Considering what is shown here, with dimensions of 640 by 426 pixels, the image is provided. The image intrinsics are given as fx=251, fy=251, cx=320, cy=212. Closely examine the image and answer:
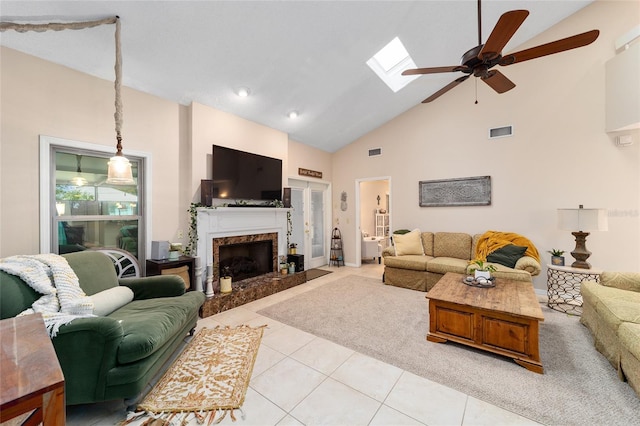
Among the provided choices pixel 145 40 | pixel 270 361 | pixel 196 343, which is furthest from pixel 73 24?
pixel 270 361

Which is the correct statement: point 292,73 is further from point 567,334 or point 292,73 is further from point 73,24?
point 567,334

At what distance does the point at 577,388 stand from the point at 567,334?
107 centimetres

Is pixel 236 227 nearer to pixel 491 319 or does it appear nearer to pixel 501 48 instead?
pixel 491 319

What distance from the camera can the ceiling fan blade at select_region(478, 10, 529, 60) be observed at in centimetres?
158

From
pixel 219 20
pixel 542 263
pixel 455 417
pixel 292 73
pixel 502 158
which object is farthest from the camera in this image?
pixel 502 158

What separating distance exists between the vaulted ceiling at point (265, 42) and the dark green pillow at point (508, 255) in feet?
9.80

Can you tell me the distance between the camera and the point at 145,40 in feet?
8.40

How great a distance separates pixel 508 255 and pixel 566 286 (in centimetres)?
74

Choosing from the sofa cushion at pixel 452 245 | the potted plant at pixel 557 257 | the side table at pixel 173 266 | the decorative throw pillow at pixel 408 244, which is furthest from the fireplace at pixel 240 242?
the potted plant at pixel 557 257

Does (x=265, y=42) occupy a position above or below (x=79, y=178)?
above

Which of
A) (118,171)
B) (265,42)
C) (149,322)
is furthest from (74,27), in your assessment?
(149,322)

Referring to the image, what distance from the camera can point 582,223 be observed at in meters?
3.22

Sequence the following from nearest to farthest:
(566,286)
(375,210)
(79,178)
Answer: (79,178) < (566,286) < (375,210)

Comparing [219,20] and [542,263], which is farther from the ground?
[219,20]
